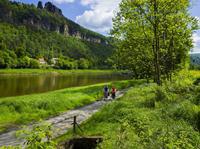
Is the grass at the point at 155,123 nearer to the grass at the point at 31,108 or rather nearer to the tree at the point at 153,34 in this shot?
the tree at the point at 153,34

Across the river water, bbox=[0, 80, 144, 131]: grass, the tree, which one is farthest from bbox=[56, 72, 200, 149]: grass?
the river water

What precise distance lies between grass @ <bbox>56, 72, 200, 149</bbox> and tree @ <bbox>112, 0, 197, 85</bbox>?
5.57 metres

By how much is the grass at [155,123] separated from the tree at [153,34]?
5.57 metres

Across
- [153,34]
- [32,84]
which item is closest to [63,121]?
[153,34]

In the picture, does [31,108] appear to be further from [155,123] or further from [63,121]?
[155,123]

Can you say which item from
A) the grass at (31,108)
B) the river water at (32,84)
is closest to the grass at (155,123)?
the grass at (31,108)

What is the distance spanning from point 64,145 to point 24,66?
6082 inches

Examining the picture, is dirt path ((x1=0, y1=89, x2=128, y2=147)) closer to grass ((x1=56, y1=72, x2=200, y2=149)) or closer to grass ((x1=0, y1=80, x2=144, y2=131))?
grass ((x1=0, y1=80, x2=144, y2=131))

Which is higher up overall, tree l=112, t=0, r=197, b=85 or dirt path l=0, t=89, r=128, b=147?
tree l=112, t=0, r=197, b=85

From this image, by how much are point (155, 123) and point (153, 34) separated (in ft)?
62.7

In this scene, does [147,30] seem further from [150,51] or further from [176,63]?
[176,63]

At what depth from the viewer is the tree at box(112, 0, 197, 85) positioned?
93.2 feet

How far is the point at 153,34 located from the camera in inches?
1331

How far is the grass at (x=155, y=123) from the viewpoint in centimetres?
1229
